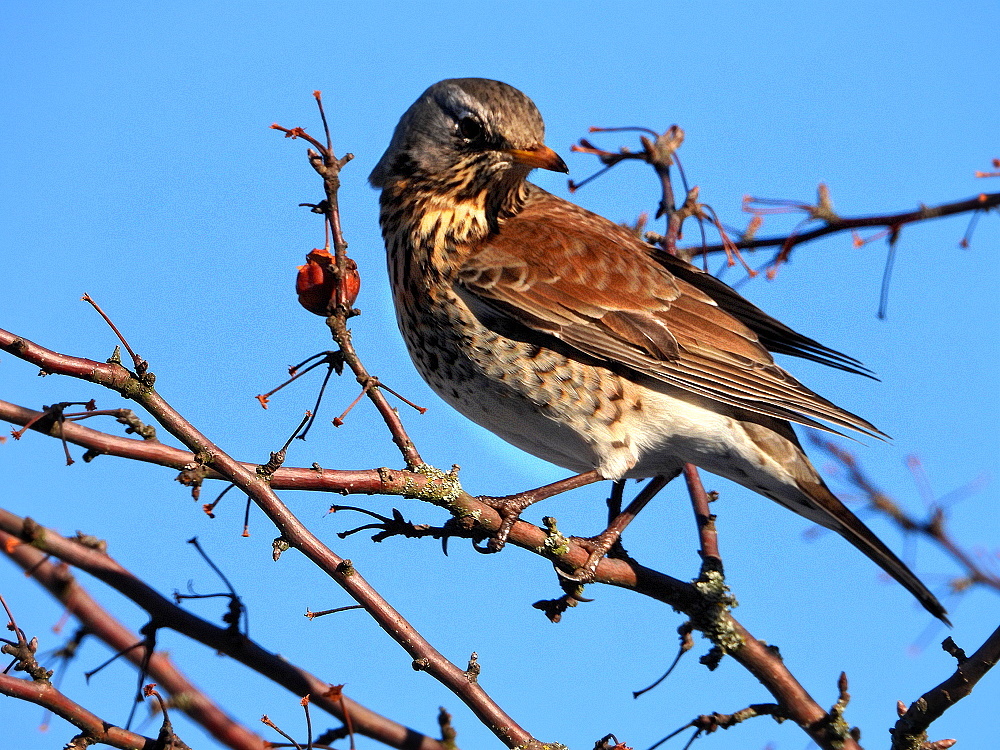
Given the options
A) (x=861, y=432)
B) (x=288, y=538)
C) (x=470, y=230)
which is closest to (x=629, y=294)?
(x=470, y=230)

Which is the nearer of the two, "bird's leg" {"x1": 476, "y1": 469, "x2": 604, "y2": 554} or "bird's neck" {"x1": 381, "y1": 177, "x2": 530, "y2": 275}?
"bird's leg" {"x1": 476, "y1": 469, "x2": 604, "y2": 554}

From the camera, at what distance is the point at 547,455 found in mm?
4453

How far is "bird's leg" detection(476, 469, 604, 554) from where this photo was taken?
3203 mm

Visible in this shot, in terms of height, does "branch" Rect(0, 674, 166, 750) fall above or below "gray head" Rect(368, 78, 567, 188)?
below

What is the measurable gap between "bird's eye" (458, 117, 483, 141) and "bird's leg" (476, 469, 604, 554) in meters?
1.53

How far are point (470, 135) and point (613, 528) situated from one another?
1.81m

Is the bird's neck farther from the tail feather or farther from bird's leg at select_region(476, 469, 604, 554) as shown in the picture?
the tail feather

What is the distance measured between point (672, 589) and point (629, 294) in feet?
4.74

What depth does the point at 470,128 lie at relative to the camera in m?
4.40

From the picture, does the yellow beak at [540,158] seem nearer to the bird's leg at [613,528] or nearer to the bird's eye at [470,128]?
the bird's eye at [470,128]

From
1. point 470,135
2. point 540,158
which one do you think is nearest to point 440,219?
point 470,135

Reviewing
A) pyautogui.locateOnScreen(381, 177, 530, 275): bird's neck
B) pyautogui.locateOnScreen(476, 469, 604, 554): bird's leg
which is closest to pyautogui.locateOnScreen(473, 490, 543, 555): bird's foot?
pyautogui.locateOnScreen(476, 469, 604, 554): bird's leg

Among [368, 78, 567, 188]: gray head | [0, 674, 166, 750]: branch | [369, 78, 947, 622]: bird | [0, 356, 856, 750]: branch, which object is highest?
[368, 78, 567, 188]: gray head

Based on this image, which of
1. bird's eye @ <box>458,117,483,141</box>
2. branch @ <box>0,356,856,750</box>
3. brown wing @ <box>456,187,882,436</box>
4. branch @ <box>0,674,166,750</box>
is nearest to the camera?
branch @ <box>0,674,166,750</box>
